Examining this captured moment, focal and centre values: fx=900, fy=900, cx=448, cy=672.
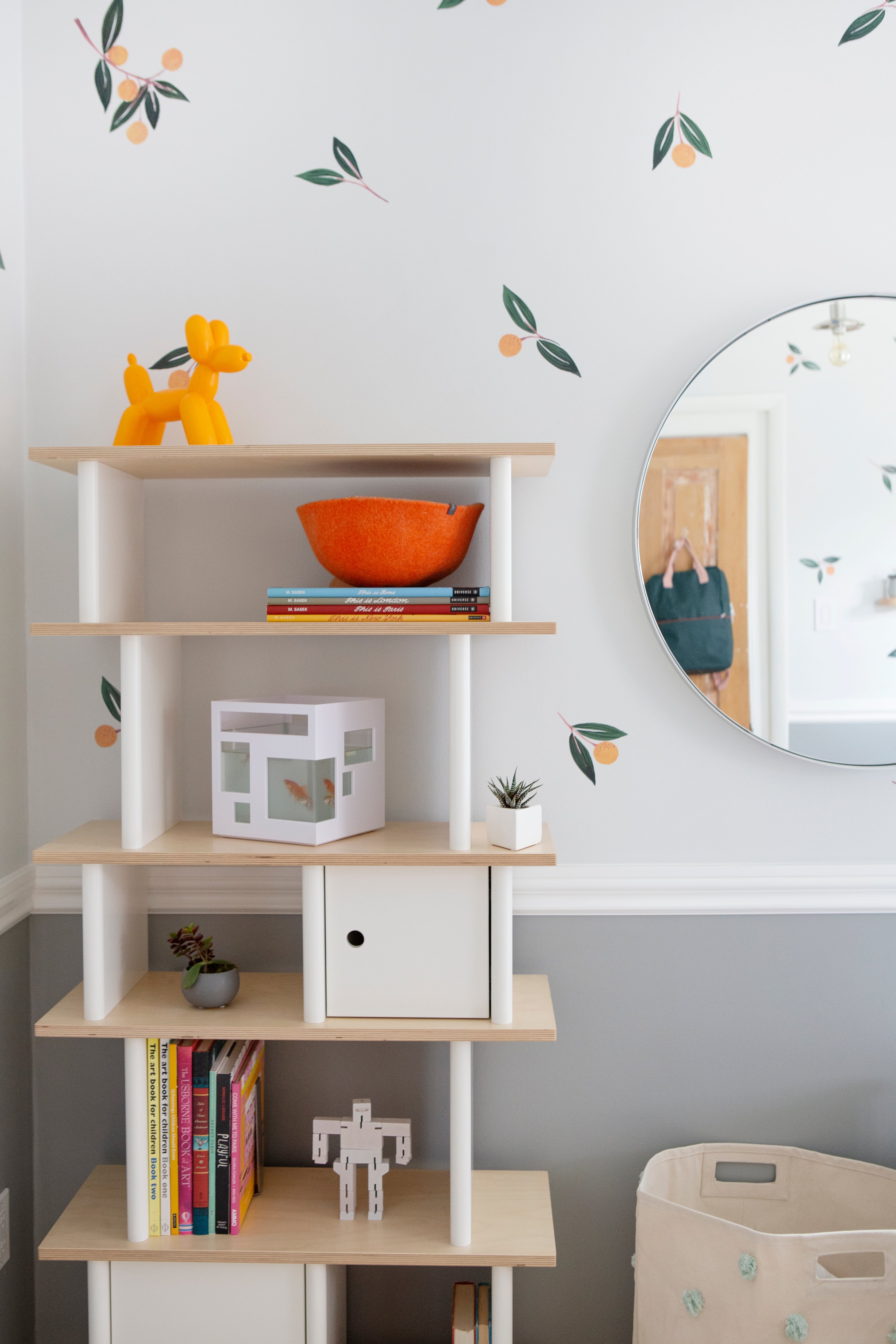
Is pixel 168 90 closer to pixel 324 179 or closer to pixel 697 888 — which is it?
pixel 324 179

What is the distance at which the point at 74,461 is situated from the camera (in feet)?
4.17

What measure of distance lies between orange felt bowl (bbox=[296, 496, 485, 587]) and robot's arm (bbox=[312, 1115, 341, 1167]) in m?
0.81

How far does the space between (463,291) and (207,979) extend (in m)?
1.14

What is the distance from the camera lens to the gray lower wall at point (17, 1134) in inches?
56.4

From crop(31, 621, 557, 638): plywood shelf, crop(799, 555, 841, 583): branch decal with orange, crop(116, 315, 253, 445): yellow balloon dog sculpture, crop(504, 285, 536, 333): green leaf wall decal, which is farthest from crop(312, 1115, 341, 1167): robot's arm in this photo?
crop(504, 285, 536, 333): green leaf wall decal

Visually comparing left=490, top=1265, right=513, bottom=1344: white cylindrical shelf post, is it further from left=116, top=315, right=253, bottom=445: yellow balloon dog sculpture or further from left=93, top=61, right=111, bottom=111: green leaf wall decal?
left=93, top=61, right=111, bottom=111: green leaf wall decal

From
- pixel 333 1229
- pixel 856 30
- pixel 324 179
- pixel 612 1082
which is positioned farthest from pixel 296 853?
pixel 856 30

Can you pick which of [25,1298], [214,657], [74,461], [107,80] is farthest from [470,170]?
[25,1298]

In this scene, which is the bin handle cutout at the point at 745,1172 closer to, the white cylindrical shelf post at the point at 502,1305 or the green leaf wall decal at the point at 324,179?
the white cylindrical shelf post at the point at 502,1305

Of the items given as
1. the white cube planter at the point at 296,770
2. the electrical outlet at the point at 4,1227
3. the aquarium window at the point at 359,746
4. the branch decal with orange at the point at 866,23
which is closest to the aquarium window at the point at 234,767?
the white cube planter at the point at 296,770

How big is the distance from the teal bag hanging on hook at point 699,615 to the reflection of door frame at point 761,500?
4 centimetres

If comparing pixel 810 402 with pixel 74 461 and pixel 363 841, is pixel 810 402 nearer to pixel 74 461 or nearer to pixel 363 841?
pixel 363 841

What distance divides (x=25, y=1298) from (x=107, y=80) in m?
2.01

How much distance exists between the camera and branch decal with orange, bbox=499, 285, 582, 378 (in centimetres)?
147
